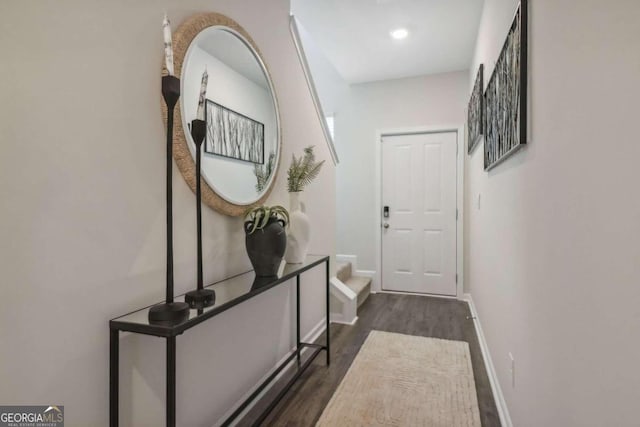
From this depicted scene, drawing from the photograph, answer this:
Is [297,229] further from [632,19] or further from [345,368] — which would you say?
[632,19]

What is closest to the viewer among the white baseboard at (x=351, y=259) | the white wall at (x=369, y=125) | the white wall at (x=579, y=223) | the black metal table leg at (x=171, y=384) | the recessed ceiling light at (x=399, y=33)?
the white wall at (x=579, y=223)

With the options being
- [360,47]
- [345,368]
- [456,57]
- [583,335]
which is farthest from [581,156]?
[456,57]

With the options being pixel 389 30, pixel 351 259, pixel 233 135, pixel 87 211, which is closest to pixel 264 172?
pixel 233 135

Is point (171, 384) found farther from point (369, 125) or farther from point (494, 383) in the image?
point (369, 125)

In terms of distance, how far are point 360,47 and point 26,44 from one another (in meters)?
3.05

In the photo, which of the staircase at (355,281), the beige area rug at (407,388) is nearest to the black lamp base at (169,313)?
the beige area rug at (407,388)

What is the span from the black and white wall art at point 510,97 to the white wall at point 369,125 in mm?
1994

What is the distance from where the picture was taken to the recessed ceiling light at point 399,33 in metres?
3.09

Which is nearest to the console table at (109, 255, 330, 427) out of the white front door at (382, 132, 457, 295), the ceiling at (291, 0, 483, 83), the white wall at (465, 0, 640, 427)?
the white wall at (465, 0, 640, 427)

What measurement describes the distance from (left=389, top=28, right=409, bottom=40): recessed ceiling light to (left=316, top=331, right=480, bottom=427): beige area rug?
2.70 meters

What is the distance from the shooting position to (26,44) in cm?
90

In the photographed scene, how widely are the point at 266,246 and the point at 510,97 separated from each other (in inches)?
51.7

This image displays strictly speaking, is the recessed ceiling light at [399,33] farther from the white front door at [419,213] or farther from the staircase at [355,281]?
the staircase at [355,281]

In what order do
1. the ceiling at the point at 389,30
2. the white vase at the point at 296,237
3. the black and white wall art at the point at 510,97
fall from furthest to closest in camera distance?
the ceiling at the point at 389,30
the white vase at the point at 296,237
the black and white wall art at the point at 510,97
